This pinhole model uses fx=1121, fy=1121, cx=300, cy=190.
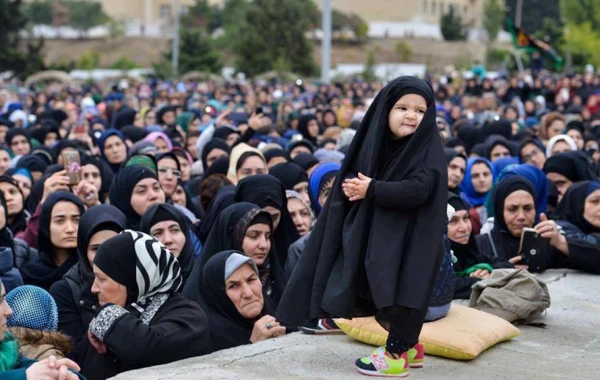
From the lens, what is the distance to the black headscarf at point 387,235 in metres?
4.50

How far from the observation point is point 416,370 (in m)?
4.94

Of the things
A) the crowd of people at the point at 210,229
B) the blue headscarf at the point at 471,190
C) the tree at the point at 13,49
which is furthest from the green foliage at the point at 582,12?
the blue headscarf at the point at 471,190

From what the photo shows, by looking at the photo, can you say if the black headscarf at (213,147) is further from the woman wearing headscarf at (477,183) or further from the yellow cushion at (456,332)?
the yellow cushion at (456,332)

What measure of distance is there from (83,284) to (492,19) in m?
70.9

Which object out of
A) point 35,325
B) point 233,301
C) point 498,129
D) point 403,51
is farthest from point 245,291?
point 403,51

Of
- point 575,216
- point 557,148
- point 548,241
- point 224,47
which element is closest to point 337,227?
point 548,241

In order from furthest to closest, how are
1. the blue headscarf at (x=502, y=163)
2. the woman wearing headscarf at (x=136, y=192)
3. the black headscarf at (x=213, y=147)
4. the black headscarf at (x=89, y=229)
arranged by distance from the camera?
the black headscarf at (x=213, y=147)
the blue headscarf at (x=502, y=163)
the woman wearing headscarf at (x=136, y=192)
the black headscarf at (x=89, y=229)

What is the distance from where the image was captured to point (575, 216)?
787 cm

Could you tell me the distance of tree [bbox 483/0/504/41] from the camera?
243ft

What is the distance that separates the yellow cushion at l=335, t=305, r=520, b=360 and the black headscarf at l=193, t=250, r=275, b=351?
1.60 feet

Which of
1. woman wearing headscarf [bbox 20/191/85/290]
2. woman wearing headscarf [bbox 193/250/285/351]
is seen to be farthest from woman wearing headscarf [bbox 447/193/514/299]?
woman wearing headscarf [bbox 20/191/85/290]

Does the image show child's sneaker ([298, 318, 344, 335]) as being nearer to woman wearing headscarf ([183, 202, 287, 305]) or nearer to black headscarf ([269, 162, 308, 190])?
woman wearing headscarf ([183, 202, 287, 305])

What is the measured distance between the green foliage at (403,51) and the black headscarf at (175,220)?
63624 millimetres

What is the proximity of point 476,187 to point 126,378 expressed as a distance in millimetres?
5584
